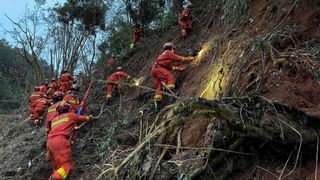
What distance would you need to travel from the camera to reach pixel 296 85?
26.2 feet

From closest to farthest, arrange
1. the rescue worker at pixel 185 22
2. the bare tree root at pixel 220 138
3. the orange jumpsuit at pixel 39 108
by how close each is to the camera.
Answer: the bare tree root at pixel 220 138
the rescue worker at pixel 185 22
the orange jumpsuit at pixel 39 108

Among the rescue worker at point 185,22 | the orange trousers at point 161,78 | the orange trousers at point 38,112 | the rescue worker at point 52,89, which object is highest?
the rescue worker at point 185,22

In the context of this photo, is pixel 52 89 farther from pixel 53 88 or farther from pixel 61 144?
pixel 61 144

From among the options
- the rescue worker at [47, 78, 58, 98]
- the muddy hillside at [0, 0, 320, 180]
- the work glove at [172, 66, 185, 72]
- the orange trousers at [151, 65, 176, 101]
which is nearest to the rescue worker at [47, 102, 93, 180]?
the muddy hillside at [0, 0, 320, 180]

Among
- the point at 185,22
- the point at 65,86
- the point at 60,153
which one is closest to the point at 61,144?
the point at 60,153

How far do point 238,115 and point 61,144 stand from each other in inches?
212

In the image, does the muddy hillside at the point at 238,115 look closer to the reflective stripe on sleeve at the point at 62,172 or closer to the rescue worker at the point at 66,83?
the reflective stripe on sleeve at the point at 62,172

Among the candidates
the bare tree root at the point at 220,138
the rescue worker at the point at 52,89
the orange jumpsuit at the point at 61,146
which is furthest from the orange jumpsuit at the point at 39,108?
the bare tree root at the point at 220,138

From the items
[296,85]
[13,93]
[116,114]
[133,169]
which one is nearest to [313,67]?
[296,85]

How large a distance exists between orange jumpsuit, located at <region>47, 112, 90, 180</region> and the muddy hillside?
600 millimetres

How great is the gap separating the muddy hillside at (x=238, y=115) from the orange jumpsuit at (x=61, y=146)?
60 centimetres

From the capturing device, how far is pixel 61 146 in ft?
37.0

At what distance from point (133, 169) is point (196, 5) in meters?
13.7

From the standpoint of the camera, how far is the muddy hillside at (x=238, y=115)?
6.89m
